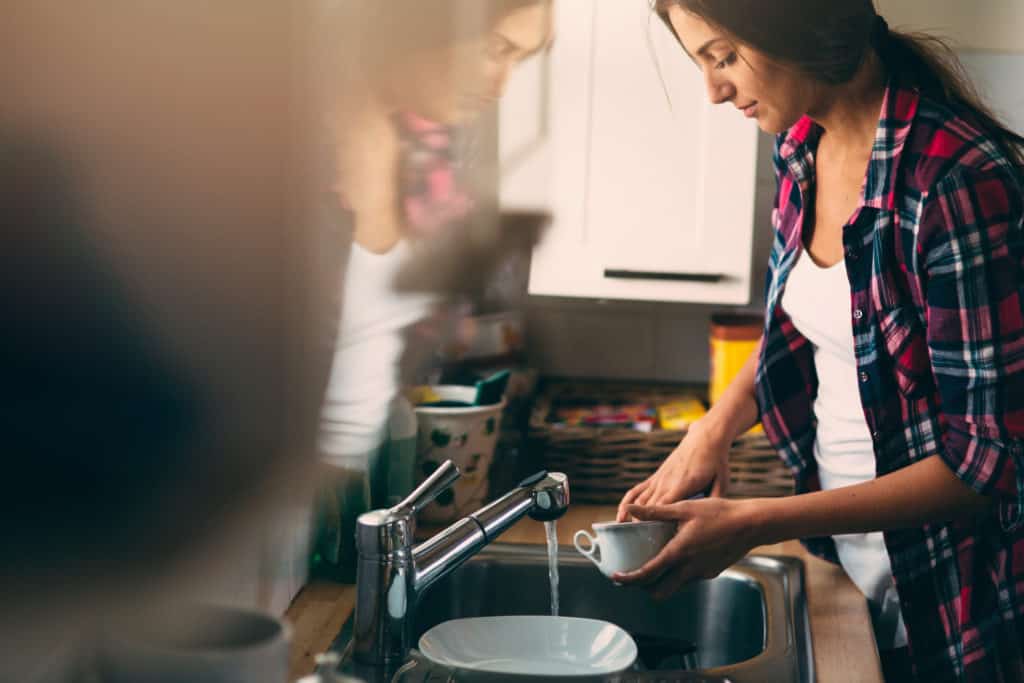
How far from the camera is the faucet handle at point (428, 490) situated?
0.97m

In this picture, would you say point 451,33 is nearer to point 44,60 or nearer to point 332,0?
point 332,0

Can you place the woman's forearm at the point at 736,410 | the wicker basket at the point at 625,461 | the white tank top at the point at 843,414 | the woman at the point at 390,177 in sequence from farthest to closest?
1. the wicker basket at the point at 625,461
2. the woman's forearm at the point at 736,410
3. the white tank top at the point at 843,414
4. the woman at the point at 390,177

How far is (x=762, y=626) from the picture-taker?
1.35 metres

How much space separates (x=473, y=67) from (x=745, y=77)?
78 centimetres

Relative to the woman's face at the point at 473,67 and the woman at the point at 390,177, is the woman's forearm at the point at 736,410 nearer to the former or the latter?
the woman at the point at 390,177

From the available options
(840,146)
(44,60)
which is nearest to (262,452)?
(44,60)

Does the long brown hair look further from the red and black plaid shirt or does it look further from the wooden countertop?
the wooden countertop

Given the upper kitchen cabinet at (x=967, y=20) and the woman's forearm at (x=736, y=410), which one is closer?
the woman's forearm at (x=736, y=410)

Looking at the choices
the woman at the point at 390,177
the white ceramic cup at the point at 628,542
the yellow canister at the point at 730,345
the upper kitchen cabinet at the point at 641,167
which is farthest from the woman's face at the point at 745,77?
the yellow canister at the point at 730,345

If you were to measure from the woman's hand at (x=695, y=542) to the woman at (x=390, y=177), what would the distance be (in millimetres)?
335

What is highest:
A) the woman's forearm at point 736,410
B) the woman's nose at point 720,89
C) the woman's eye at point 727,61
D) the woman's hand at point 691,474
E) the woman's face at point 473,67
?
the woman's face at point 473,67

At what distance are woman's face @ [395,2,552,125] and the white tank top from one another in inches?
24.2

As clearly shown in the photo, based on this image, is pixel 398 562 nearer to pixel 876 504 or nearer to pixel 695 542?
pixel 695 542

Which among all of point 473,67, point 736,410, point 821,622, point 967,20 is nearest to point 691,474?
point 736,410
